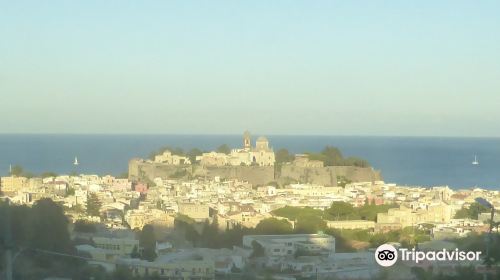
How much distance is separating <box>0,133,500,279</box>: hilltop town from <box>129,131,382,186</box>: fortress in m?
0.02

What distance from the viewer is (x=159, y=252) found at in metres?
5.91

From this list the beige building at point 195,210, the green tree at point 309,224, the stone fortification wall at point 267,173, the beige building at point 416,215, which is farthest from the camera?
the stone fortification wall at point 267,173

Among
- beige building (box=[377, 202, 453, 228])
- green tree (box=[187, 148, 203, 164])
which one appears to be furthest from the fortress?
beige building (box=[377, 202, 453, 228])

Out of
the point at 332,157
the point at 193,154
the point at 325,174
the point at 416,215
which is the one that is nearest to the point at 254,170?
the point at 325,174

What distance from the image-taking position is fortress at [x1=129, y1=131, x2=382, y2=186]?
15.9 meters

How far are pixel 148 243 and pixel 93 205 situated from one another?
12.7ft

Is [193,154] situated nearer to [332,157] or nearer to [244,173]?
[244,173]

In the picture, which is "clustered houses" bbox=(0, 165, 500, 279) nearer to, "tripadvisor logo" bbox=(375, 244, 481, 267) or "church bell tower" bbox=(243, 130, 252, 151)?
"tripadvisor logo" bbox=(375, 244, 481, 267)

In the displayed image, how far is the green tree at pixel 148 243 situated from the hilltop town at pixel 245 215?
2 cm

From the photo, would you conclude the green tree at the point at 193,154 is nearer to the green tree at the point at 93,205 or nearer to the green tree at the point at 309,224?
the green tree at the point at 93,205

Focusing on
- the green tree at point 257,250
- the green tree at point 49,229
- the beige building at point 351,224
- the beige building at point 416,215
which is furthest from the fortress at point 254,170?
the green tree at point 49,229

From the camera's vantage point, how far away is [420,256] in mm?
4984

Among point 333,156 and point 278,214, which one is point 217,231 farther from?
point 333,156

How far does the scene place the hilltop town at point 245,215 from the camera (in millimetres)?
5500
